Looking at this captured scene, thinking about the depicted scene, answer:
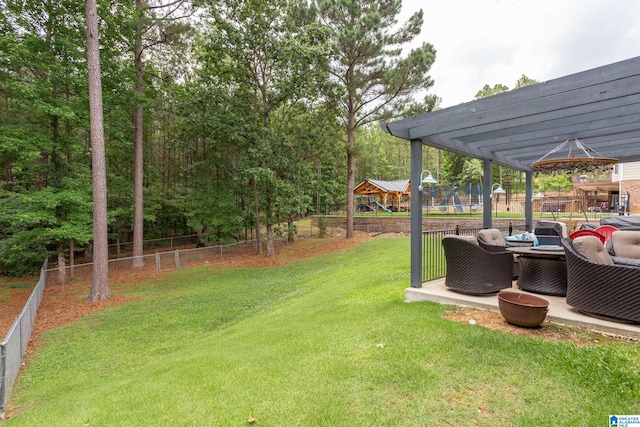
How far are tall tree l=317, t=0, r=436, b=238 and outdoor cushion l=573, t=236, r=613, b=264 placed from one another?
38.8 feet

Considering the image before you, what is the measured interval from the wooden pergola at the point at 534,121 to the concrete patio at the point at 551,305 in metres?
0.27

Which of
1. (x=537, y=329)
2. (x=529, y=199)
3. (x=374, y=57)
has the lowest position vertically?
(x=537, y=329)

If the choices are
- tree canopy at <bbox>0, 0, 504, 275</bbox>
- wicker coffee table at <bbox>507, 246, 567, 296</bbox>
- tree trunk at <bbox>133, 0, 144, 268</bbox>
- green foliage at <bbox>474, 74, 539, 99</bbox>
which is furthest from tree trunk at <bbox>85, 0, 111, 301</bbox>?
green foliage at <bbox>474, 74, 539, 99</bbox>

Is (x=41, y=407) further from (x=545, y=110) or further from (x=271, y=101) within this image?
(x=271, y=101)

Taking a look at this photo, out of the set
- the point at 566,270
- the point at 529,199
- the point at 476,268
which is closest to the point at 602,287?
the point at 566,270

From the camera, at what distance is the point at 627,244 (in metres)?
4.68

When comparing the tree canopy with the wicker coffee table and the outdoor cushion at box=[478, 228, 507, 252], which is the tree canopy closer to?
the outdoor cushion at box=[478, 228, 507, 252]

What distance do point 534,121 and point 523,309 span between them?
253cm

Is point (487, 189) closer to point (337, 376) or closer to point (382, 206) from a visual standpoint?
point (337, 376)

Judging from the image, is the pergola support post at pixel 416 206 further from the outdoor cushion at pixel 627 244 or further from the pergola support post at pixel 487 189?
the outdoor cushion at pixel 627 244

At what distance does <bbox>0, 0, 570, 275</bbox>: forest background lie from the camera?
29.0 ft

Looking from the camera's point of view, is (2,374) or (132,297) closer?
(2,374)

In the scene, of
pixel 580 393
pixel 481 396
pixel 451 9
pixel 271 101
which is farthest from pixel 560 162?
pixel 271 101

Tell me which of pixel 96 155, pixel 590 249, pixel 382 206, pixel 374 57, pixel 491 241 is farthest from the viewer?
pixel 382 206
